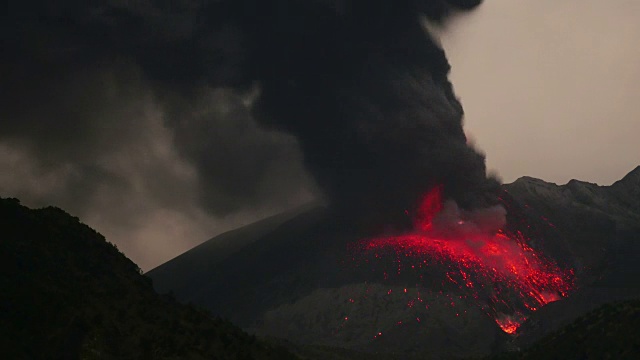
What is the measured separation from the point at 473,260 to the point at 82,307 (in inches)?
5627

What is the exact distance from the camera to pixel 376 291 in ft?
502

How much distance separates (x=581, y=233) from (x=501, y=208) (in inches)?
1287

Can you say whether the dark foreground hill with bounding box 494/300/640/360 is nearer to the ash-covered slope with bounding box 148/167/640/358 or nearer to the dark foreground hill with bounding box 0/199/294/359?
the dark foreground hill with bounding box 0/199/294/359

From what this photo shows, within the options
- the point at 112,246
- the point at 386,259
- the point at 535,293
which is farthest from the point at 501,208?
the point at 112,246

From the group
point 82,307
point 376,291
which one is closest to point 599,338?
point 82,307

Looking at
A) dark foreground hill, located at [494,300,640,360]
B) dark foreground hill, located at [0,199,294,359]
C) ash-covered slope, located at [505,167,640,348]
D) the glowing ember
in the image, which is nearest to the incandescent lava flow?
the glowing ember

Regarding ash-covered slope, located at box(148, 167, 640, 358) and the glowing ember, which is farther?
the glowing ember

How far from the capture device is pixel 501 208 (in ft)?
579

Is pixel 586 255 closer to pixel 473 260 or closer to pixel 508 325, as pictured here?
pixel 473 260

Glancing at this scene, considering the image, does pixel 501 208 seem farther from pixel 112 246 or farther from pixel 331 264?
pixel 112 246

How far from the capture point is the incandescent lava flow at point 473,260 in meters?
157

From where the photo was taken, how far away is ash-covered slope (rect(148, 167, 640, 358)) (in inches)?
5354

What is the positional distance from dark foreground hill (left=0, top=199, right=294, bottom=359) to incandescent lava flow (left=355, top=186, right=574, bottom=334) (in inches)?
4503

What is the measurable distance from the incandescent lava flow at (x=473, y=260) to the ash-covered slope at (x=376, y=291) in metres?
3.93
